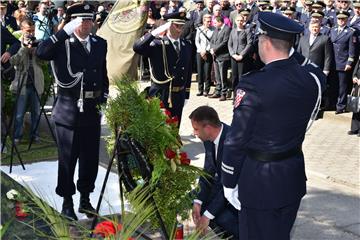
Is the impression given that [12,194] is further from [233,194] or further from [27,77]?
[27,77]

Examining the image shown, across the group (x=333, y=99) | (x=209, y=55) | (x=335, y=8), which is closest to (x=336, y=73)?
(x=333, y=99)

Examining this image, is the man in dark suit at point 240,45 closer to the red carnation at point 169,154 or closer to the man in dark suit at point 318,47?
the man in dark suit at point 318,47

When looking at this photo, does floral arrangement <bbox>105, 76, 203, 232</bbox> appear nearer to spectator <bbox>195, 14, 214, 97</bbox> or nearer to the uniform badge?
the uniform badge

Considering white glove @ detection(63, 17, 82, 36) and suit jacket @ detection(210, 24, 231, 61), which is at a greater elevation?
white glove @ detection(63, 17, 82, 36)

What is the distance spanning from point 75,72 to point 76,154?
2.80 ft

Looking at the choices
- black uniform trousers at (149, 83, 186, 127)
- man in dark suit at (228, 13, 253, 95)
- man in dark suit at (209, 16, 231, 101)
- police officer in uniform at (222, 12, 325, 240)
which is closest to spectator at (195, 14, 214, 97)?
man in dark suit at (209, 16, 231, 101)

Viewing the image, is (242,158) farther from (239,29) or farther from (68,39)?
(239,29)

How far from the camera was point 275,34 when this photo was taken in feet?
12.2

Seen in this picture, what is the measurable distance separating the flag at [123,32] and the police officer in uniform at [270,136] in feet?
38.9

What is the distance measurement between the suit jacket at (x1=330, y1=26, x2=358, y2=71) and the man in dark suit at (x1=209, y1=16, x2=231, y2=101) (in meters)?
2.69

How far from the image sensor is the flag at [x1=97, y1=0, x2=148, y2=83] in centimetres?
1557

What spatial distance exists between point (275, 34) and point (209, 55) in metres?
10.7

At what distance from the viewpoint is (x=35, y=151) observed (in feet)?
29.3

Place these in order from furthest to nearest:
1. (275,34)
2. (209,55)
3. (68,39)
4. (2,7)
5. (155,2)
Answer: (155,2) < (209,55) < (2,7) < (68,39) < (275,34)
